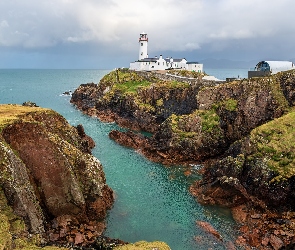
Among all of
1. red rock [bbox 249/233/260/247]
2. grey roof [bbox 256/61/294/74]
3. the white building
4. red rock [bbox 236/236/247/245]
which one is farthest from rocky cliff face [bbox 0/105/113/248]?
the white building

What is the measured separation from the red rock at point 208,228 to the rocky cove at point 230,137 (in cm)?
272

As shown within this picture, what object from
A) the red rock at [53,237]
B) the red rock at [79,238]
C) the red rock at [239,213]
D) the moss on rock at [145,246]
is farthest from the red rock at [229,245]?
the red rock at [53,237]

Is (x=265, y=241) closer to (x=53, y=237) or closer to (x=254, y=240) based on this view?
(x=254, y=240)

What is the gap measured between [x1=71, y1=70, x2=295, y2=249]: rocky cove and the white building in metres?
22.4

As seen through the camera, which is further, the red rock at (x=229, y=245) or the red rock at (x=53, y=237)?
the red rock at (x=229, y=245)

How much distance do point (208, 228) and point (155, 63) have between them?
103 meters

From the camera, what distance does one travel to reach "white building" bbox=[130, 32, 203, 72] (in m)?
133

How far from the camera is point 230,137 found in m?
66.2

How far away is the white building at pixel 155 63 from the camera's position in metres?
133

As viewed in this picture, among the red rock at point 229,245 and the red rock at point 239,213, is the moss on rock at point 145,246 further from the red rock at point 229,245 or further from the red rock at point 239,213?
the red rock at point 239,213

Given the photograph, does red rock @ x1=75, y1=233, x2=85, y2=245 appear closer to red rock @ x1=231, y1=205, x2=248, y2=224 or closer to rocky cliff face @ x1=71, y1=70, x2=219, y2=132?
red rock @ x1=231, y1=205, x2=248, y2=224

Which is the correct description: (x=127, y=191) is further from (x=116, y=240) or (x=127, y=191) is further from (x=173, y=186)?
(x=116, y=240)

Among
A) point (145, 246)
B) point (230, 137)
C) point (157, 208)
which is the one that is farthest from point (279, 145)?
point (145, 246)

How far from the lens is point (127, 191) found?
48.7 m
